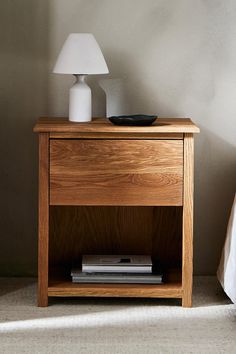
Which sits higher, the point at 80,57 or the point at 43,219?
the point at 80,57

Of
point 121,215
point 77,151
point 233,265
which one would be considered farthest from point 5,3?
point 233,265

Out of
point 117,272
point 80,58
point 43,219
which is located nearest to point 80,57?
point 80,58

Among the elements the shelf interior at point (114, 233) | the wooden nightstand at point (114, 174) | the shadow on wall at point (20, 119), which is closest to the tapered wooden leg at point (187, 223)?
the wooden nightstand at point (114, 174)

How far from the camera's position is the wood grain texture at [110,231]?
11.5 feet

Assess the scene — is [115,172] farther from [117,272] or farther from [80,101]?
[117,272]

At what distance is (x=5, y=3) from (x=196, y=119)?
880mm

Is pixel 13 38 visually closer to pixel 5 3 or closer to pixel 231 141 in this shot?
pixel 5 3

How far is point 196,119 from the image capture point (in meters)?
3.50

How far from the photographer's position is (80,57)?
3098 millimetres

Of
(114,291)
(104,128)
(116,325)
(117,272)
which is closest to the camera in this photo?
(116,325)

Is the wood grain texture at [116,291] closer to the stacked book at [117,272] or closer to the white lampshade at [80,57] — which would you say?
the stacked book at [117,272]

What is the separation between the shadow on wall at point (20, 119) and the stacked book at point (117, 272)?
1.18 feet

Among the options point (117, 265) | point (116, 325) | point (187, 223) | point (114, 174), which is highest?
point (114, 174)

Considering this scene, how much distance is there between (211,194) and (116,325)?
83 centimetres
